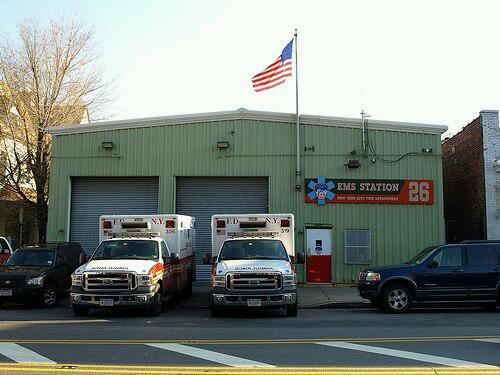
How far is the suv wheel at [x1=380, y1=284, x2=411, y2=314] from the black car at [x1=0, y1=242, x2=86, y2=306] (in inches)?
320

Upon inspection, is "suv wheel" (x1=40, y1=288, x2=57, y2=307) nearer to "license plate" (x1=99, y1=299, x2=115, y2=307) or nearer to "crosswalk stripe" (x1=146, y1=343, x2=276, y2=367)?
"license plate" (x1=99, y1=299, x2=115, y2=307)

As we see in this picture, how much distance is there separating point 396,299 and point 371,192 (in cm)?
751

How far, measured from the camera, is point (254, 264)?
12938 millimetres

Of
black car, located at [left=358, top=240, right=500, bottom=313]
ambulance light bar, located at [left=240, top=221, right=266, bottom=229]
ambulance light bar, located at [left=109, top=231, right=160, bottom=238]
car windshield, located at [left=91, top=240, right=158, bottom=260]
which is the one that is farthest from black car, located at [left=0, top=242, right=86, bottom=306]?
black car, located at [left=358, top=240, right=500, bottom=313]

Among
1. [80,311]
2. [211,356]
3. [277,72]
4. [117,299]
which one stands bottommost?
[80,311]

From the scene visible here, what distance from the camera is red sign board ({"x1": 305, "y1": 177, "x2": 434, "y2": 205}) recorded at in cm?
2072

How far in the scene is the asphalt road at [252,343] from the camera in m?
7.13

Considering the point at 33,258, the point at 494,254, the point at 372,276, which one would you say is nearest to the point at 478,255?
the point at 494,254

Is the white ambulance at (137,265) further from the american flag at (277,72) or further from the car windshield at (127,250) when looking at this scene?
the american flag at (277,72)

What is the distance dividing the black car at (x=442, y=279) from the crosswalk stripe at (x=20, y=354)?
8.64 m

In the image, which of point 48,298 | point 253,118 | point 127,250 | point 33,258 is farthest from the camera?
point 253,118

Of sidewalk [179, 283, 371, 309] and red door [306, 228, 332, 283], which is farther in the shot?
red door [306, 228, 332, 283]

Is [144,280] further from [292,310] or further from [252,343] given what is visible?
[252,343]

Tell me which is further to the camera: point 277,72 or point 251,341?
point 277,72
